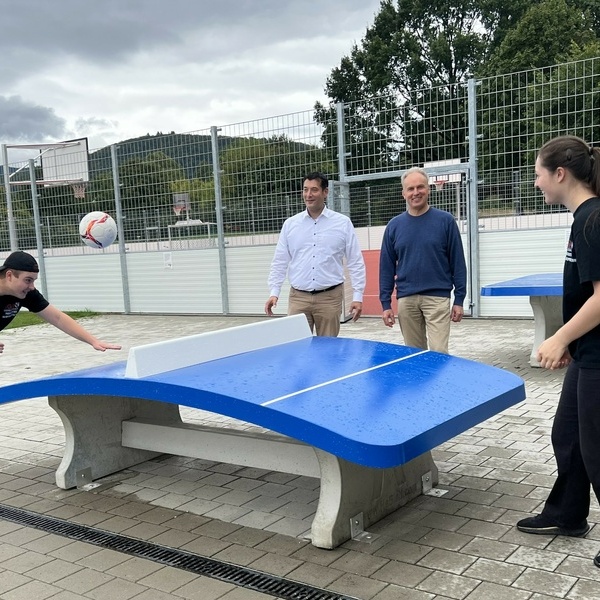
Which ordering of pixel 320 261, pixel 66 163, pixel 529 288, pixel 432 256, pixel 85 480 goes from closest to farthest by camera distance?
pixel 85 480
pixel 432 256
pixel 320 261
pixel 529 288
pixel 66 163

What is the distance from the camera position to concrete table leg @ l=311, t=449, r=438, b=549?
3.48 meters

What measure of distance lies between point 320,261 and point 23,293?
8.39 ft

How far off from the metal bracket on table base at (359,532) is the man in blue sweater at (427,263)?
7.67 feet

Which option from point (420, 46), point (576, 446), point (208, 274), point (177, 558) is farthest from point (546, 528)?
point (420, 46)

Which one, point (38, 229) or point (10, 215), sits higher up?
point (10, 215)

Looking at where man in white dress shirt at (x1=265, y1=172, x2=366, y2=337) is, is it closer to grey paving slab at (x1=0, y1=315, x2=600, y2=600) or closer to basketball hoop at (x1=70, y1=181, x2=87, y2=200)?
grey paving slab at (x1=0, y1=315, x2=600, y2=600)

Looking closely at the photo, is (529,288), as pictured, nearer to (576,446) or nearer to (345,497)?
(576,446)

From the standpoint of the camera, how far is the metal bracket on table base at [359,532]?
358 centimetres

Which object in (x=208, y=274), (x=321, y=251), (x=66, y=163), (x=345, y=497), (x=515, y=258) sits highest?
(x=66, y=163)

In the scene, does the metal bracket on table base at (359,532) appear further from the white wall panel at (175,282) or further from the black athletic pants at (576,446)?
the white wall panel at (175,282)

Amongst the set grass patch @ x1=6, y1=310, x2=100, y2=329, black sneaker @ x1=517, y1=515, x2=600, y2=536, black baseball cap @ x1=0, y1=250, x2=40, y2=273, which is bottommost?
grass patch @ x1=6, y1=310, x2=100, y2=329

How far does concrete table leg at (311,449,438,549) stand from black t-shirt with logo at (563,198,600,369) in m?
1.28

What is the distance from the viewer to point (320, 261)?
6148 mm

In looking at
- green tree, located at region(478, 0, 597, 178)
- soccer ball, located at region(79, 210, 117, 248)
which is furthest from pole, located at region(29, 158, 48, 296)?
green tree, located at region(478, 0, 597, 178)
